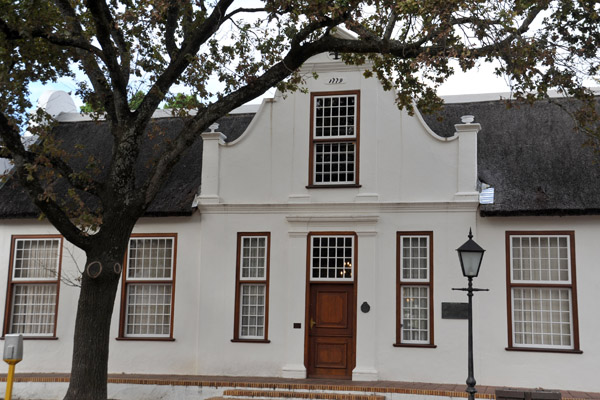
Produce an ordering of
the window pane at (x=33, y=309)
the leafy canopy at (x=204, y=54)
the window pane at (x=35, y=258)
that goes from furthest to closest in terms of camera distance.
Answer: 1. the window pane at (x=35, y=258)
2. the window pane at (x=33, y=309)
3. the leafy canopy at (x=204, y=54)

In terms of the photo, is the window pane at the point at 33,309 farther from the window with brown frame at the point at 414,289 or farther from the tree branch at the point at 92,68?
the window with brown frame at the point at 414,289

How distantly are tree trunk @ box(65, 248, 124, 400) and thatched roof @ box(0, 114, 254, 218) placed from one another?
4.70m

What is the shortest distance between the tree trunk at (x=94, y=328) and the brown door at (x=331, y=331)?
5.16 metres

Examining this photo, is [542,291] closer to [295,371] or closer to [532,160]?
[532,160]

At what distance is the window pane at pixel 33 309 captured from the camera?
17.0m

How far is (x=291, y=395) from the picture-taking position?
45.3 ft

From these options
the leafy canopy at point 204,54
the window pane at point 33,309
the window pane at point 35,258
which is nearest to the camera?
the leafy canopy at point 204,54

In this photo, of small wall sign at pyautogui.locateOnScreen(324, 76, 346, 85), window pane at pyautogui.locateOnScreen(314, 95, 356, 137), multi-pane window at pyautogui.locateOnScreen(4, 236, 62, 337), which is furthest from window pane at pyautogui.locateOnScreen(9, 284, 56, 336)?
small wall sign at pyautogui.locateOnScreen(324, 76, 346, 85)

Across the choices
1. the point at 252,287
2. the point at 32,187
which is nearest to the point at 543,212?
the point at 252,287

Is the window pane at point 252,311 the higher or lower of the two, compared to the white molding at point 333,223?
lower

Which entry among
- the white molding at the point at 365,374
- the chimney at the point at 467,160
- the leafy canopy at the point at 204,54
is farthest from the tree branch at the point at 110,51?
the white molding at the point at 365,374

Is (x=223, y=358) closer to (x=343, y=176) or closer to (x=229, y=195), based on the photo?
(x=229, y=195)

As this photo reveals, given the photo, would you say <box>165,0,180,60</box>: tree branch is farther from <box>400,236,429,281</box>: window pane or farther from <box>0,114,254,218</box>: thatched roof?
<box>400,236,429,281</box>: window pane

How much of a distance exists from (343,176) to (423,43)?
4.53 meters
